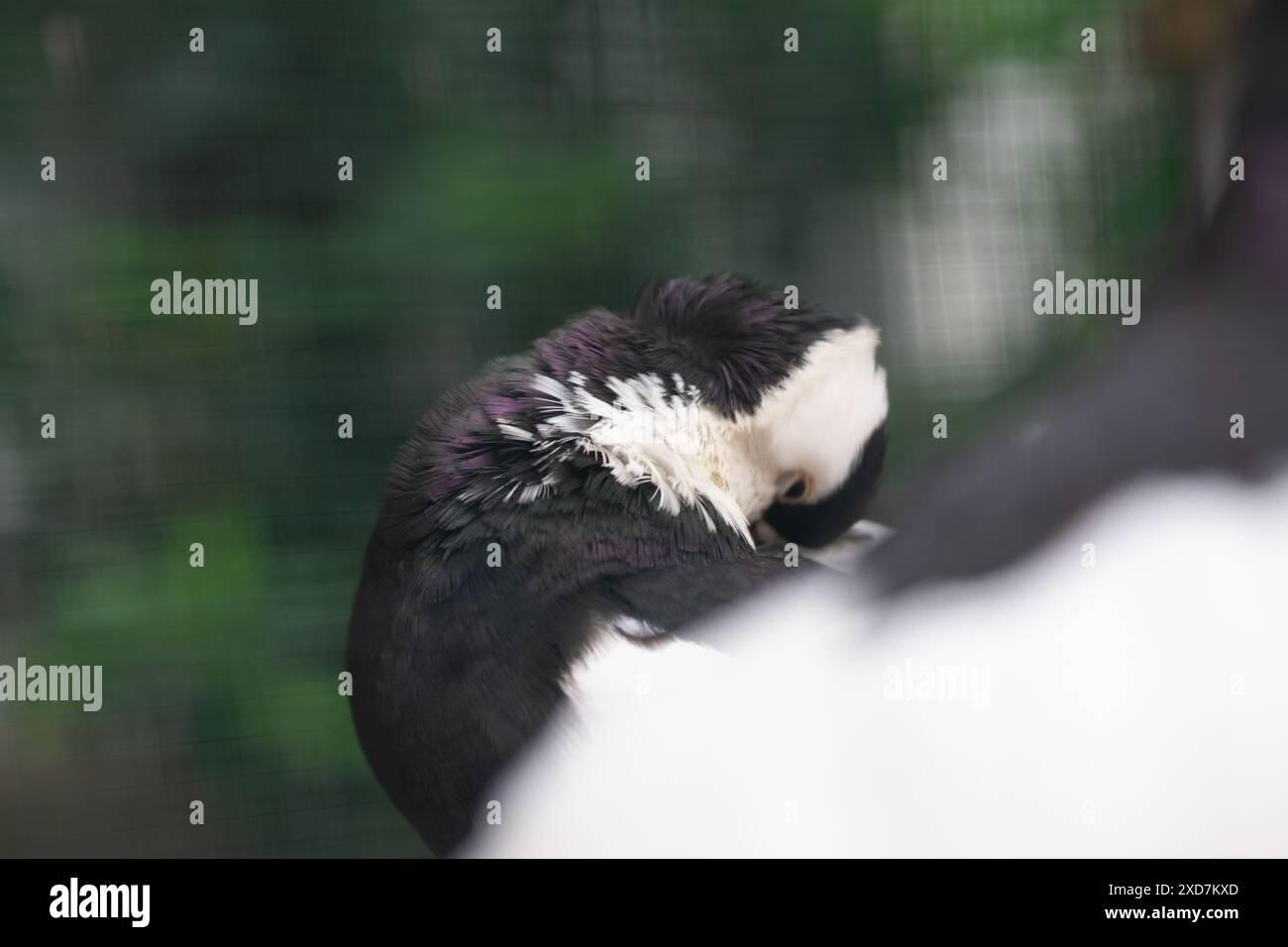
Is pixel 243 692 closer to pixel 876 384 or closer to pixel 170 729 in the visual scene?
pixel 170 729

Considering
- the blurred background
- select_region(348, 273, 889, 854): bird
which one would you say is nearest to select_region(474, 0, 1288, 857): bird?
select_region(348, 273, 889, 854): bird

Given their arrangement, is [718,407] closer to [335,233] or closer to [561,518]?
[561,518]

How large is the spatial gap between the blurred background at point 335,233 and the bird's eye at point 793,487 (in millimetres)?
A: 141

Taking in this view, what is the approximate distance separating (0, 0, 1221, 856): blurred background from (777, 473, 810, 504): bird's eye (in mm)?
141

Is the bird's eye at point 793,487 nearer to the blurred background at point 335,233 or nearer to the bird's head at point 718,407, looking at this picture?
the bird's head at point 718,407

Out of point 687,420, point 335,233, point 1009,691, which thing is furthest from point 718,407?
point 335,233

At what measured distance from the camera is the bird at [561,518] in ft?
1.75

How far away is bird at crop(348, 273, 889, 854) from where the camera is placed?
1.75 ft

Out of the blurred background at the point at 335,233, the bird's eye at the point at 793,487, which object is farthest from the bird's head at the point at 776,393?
the blurred background at the point at 335,233

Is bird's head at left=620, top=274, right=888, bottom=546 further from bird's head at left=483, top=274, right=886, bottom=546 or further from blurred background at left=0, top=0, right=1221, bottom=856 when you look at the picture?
blurred background at left=0, top=0, right=1221, bottom=856

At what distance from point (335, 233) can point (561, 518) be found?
34cm

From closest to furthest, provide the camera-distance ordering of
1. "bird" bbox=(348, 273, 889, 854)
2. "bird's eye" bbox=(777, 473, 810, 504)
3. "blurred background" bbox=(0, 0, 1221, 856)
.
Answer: "bird" bbox=(348, 273, 889, 854)
"bird's eye" bbox=(777, 473, 810, 504)
"blurred background" bbox=(0, 0, 1221, 856)

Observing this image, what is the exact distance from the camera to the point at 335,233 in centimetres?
79
